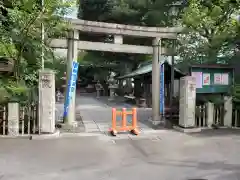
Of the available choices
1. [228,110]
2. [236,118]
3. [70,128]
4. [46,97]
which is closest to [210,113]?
[228,110]

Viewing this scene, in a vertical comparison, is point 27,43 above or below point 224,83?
above

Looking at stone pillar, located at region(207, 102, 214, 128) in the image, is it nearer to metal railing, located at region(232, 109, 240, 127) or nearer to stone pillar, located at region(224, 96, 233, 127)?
stone pillar, located at region(224, 96, 233, 127)

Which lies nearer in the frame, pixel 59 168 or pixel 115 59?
pixel 59 168

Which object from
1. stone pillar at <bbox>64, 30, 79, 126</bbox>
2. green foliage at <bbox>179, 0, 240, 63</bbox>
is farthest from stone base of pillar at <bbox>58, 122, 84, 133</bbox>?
green foliage at <bbox>179, 0, 240, 63</bbox>

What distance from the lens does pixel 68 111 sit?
9.87 meters

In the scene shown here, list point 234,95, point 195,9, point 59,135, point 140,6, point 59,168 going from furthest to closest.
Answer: point 140,6 < point 195,9 < point 234,95 < point 59,135 < point 59,168

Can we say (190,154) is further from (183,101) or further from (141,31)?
(141,31)

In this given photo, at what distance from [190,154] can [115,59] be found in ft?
70.5

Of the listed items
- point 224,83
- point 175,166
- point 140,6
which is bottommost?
point 175,166

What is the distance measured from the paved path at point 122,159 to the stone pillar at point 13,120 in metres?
0.57

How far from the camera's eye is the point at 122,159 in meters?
6.36

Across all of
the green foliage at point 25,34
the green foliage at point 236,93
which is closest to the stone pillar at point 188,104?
the green foliage at point 236,93

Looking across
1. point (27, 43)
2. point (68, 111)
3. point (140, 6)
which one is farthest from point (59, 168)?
point (140, 6)

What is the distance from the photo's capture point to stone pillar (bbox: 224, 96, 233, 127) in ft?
34.6
